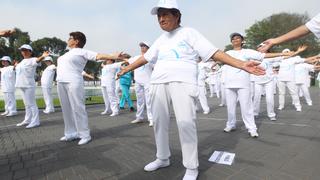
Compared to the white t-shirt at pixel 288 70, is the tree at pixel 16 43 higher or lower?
higher

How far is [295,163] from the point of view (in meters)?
4.25

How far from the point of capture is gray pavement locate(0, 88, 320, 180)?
3.93 m

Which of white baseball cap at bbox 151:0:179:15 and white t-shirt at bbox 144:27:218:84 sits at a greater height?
white baseball cap at bbox 151:0:179:15

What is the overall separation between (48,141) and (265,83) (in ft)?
21.0

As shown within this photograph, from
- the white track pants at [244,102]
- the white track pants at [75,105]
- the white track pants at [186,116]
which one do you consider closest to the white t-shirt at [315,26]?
the white track pants at [186,116]

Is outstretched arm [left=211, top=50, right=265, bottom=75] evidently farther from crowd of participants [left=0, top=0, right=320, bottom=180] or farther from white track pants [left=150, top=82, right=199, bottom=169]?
white track pants [left=150, top=82, right=199, bottom=169]

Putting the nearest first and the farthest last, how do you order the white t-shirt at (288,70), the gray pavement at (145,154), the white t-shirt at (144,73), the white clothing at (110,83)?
the gray pavement at (145,154) → the white t-shirt at (144,73) → the white clothing at (110,83) → the white t-shirt at (288,70)

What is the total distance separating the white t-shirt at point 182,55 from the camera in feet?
11.9

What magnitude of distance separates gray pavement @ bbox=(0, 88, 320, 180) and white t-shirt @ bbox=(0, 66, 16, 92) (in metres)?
4.52

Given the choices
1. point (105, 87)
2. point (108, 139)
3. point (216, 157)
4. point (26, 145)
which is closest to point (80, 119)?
point (108, 139)

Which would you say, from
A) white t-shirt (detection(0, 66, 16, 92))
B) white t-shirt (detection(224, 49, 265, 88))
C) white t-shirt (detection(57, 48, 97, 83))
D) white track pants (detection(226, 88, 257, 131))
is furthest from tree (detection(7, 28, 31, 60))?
white t-shirt (detection(224, 49, 265, 88))

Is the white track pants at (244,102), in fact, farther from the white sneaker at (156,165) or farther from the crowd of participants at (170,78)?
the white sneaker at (156,165)

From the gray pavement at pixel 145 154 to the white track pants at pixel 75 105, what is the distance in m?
0.33

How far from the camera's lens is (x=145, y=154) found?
4969mm
